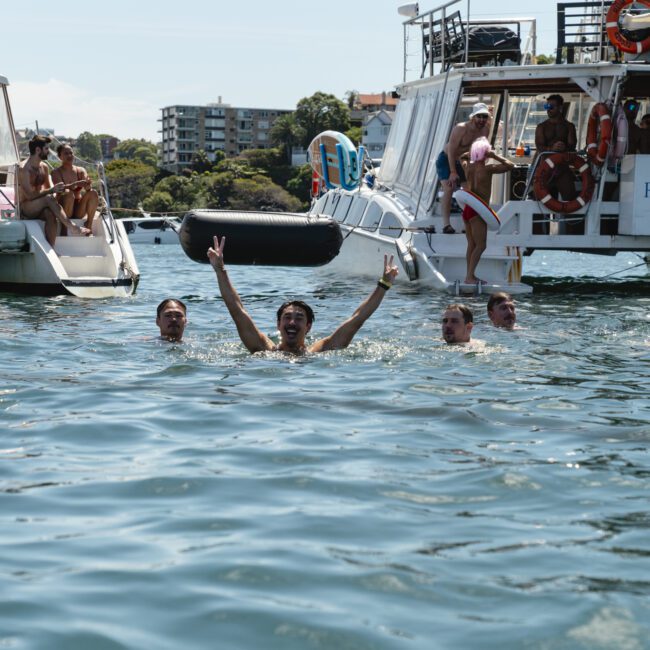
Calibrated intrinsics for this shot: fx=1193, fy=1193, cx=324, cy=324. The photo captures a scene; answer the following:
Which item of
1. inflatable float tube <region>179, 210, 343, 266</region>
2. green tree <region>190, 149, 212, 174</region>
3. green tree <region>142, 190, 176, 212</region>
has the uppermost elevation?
Answer: inflatable float tube <region>179, 210, 343, 266</region>

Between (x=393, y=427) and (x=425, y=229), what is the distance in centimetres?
968

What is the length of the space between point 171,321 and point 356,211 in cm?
1068

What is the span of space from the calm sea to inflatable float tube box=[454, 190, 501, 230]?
518cm

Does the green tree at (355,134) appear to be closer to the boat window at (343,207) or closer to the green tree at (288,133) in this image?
the green tree at (288,133)

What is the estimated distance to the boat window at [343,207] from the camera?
2247 cm

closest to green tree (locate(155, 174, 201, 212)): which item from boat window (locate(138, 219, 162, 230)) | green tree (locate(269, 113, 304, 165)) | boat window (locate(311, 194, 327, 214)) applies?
green tree (locate(269, 113, 304, 165))

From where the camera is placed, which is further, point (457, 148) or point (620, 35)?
point (620, 35)

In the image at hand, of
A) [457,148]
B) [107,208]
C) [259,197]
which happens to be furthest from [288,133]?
[457,148]

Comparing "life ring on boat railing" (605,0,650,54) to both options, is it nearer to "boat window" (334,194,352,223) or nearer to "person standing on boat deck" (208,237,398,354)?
"boat window" (334,194,352,223)

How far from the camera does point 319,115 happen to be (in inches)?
5758

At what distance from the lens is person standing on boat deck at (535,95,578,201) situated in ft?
54.6

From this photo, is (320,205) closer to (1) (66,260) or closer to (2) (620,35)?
(2) (620,35)

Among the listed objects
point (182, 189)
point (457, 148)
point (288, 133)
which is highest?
point (288, 133)

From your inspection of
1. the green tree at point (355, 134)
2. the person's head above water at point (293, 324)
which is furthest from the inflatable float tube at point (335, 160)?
the green tree at point (355, 134)
